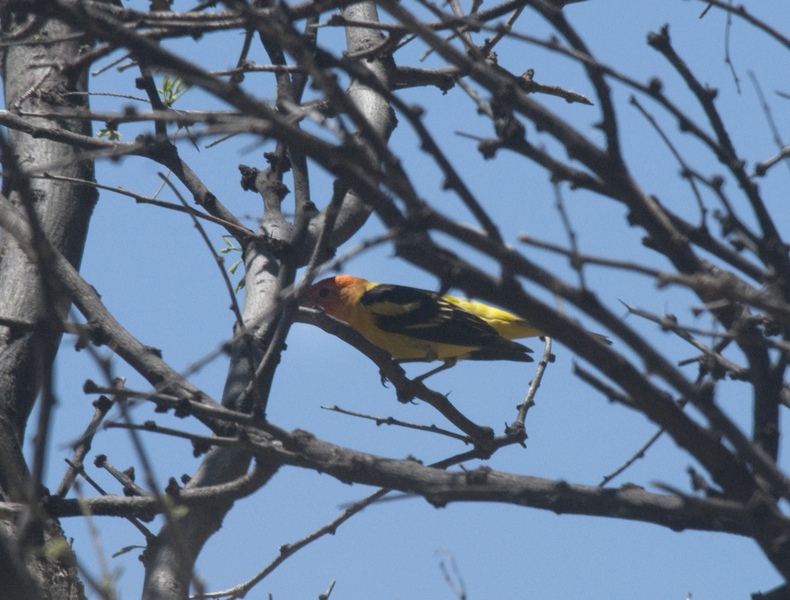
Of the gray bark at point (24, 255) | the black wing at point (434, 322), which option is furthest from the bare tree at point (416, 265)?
the black wing at point (434, 322)

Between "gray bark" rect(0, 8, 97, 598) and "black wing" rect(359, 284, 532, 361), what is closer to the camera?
"gray bark" rect(0, 8, 97, 598)

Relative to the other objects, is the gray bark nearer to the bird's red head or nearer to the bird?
the bird

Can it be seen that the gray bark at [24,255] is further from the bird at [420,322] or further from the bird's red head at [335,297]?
the bird's red head at [335,297]

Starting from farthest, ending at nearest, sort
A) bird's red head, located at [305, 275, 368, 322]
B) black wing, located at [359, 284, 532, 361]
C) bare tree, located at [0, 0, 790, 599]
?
bird's red head, located at [305, 275, 368, 322] < black wing, located at [359, 284, 532, 361] < bare tree, located at [0, 0, 790, 599]

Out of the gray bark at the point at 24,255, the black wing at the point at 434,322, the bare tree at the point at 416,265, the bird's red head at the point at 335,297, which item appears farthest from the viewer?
the bird's red head at the point at 335,297

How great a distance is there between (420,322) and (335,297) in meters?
0.98

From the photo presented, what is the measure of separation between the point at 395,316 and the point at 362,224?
1.90 meters

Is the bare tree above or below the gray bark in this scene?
below

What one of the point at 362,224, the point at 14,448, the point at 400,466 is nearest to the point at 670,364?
the point at 400,466

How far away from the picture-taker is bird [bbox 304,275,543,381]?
7.00m

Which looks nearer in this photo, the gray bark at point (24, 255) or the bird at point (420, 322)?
the gray bark at point (24, 255)

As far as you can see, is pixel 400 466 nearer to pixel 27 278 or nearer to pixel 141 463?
pixel 141 463

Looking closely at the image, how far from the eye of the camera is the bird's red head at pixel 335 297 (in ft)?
24.4

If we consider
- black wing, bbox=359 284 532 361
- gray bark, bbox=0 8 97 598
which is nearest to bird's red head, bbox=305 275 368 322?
black wing, bbox=359 284 532 361
